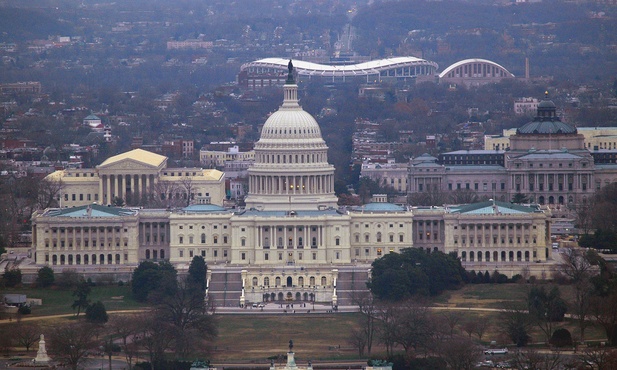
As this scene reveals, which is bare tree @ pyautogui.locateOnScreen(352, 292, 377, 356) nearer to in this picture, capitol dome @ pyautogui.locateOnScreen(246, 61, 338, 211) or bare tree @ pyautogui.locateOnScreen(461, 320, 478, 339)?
bare tree @ pyautogui.locateOnScreen(461, 320, 478, 339)

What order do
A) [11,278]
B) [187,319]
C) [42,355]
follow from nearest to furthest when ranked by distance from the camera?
[42,355] → [187,319] → [11,278]

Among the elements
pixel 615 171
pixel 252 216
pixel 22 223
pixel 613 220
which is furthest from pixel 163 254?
pixel 615 171

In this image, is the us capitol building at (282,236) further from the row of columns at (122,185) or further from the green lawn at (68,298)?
the row of columns at (122,185)

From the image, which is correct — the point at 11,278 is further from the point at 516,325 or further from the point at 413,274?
the point at 516,325

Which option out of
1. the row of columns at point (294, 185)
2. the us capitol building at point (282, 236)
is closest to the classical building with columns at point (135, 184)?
the row of columns at point (294, 185)

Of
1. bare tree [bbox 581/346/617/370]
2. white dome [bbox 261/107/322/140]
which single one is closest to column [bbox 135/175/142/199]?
white dome [bbox 261/107/322/140]

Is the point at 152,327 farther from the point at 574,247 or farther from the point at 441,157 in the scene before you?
the point at 441,157

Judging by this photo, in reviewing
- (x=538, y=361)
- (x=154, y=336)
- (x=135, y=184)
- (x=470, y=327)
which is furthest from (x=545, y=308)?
(x=135, y=184)
